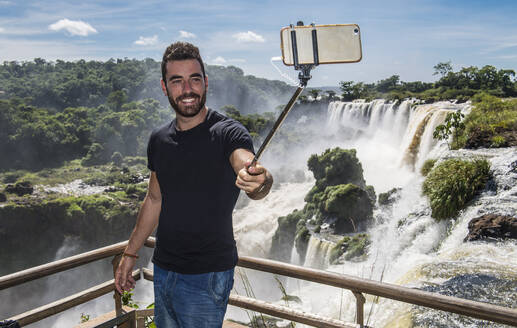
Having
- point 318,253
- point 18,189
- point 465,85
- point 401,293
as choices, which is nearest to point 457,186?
point 318,253

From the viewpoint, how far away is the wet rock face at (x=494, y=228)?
20.2ft

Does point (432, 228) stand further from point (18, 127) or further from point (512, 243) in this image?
point (18, 127)

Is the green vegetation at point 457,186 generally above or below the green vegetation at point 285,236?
above

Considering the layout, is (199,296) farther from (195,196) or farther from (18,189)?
(18,189)

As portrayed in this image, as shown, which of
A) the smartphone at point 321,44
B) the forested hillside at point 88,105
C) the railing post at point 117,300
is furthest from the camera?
the forested hillside at point 88,105

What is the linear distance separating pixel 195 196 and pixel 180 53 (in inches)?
18.3

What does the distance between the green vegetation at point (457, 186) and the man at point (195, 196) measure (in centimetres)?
745

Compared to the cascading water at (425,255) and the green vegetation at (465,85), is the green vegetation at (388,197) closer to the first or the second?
the cascading water at (425,255)

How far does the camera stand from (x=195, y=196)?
53.9 inches

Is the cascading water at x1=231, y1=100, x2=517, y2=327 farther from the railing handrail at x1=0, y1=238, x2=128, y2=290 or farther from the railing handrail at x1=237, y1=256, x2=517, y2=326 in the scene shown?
the railing handrail at x1=0, y1=238, x2=128, y2=290

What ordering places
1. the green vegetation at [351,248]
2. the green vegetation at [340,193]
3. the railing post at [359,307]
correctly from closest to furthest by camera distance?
the railing post at [359,307] → the green vegetation at [351,248] → the green vegetation at [340,193]

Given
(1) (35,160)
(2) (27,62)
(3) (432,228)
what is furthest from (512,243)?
(2) (27,62)

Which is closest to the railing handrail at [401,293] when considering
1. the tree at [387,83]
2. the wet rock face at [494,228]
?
the wet rock face at [494,228]

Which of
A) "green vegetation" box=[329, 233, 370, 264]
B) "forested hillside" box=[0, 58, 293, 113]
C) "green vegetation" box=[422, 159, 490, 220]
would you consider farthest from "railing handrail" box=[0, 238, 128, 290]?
"forested hillside" box=[0, 58, 293, 113]
